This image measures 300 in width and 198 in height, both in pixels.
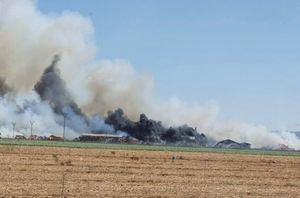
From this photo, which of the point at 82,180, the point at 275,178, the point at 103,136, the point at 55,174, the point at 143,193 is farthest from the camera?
the point at 103,136

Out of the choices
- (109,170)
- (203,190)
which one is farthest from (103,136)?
(203,190)

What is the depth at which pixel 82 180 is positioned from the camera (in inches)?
1366

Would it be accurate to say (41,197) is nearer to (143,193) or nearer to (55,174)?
(143,193)

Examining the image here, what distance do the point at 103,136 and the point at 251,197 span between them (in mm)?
170563

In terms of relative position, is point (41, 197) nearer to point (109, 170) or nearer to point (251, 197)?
point (251, 197)

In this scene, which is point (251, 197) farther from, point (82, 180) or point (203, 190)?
point (82, 180)

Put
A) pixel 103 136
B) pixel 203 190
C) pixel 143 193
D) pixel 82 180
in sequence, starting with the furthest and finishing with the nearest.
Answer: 1. pixel 103 136
2. pixel 82 180
3. pixel 203 190
4. pixel 143 193

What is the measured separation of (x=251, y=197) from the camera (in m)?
29.4

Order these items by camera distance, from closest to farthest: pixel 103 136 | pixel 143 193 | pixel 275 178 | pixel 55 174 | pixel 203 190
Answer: pixel 143 193 < pixel 203 190 < pixel 55 174 < pixel 275 178 < pixel 103 136

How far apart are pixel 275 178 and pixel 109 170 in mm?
11360

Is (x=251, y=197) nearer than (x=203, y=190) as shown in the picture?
Yes

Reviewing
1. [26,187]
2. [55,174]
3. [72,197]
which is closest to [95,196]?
[72,197]

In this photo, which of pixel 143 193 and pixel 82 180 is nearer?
pixel 143 193

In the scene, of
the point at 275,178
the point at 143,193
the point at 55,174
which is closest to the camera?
the point at 143,193
